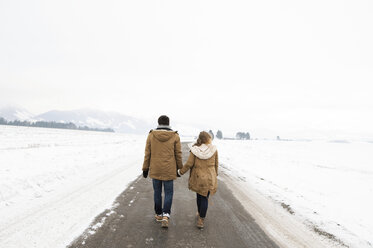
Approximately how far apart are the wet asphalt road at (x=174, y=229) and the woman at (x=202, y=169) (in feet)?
1.49

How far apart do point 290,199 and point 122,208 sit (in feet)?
16.6

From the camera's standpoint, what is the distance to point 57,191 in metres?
6.89

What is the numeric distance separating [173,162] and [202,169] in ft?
1.98

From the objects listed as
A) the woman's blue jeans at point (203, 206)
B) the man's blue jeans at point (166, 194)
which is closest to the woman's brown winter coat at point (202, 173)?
the woman's blue jeans at point (203, 206)

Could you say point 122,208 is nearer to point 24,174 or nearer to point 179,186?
point 179,186

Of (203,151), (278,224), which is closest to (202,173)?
(203,151)

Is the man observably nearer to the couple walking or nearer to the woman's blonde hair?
the couple walking

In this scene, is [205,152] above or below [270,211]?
above

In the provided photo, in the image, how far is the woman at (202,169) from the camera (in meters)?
4.42

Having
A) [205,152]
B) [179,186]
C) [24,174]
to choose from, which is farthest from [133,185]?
[205,152]

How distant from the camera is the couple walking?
4398 millimetres

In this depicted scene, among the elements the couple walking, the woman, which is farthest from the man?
the woman

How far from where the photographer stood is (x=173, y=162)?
176 inches

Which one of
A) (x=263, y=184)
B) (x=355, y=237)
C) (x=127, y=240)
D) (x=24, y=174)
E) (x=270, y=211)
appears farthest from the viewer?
(x=263, y=184)
